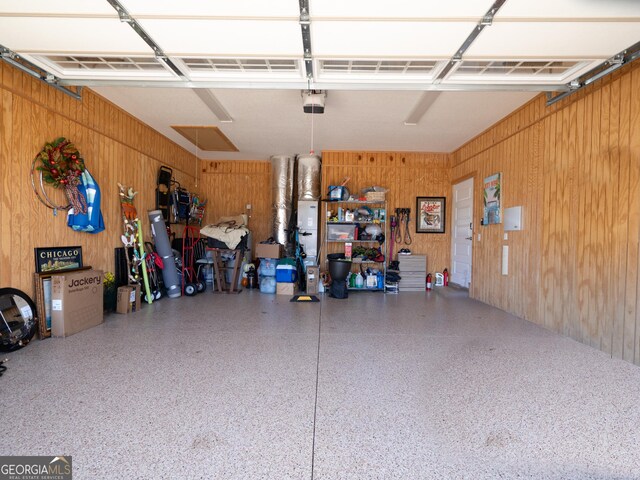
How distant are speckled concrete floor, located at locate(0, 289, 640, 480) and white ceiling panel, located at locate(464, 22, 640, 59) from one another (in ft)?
8.54

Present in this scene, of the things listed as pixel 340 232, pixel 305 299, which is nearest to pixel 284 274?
pixel 305 299

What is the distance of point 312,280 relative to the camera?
659 cm

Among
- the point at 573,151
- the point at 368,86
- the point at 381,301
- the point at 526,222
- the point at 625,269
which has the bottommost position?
the point at 381,301

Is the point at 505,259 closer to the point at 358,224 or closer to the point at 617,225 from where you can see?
the point at 617,225

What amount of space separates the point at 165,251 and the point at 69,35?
12.0ft

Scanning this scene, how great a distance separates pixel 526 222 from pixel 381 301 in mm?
2500

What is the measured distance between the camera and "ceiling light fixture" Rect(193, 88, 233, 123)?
4.41m

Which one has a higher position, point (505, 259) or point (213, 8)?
point (213, 8)

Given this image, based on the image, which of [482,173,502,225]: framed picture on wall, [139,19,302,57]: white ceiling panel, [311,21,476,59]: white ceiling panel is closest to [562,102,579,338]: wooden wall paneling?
[482,173,502,225]: framed picture on wall

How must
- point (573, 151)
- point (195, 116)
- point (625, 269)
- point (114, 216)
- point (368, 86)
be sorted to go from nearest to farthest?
point (625, 269) < point (368, 86) < point (573, 151) < point (114, 216) < point (195, 116)

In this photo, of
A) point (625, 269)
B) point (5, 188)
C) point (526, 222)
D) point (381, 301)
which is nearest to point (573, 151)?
point (526, 222)

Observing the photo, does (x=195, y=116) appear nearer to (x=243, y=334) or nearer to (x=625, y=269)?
(x=243, y=334)

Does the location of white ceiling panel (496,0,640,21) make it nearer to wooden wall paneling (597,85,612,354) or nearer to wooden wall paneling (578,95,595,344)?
wooden wall paneling (597,85,612,354)

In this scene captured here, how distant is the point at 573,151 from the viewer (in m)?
3.75
